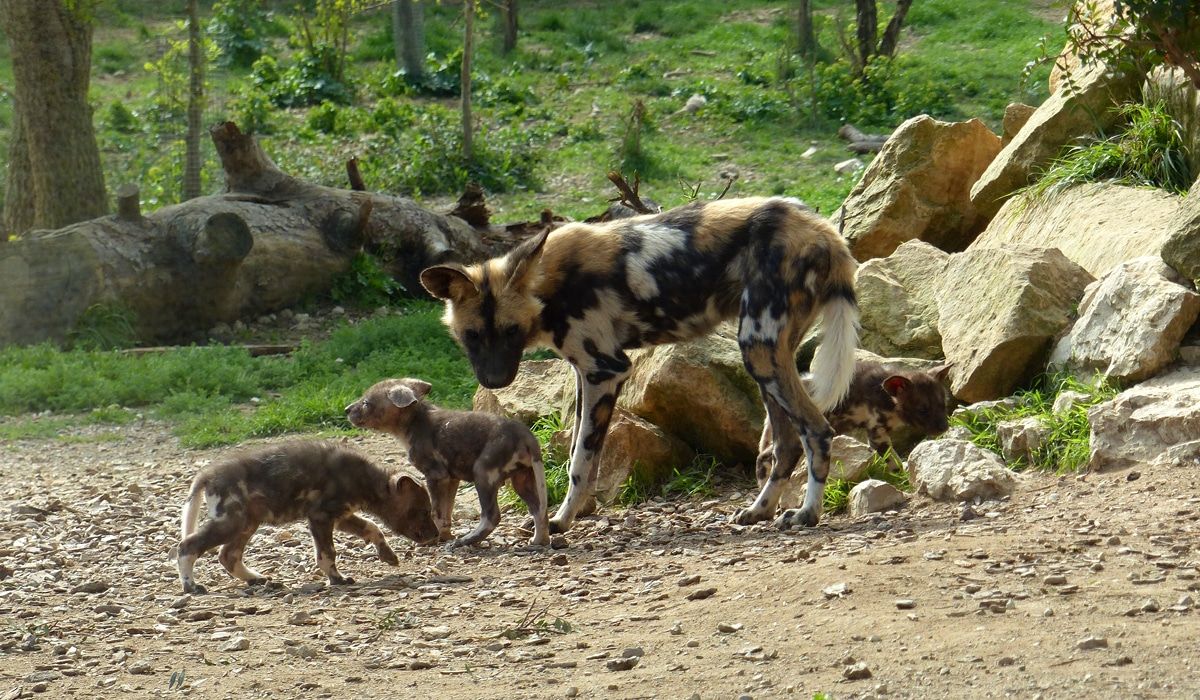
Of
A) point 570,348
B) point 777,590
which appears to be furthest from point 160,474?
point 777,590

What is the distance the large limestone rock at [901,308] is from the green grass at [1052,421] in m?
0.99

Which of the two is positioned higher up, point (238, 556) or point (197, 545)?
point (197, 545)

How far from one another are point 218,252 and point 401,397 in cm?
603

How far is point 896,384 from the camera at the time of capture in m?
Result: 7.52

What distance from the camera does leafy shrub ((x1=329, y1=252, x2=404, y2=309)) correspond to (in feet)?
45.3

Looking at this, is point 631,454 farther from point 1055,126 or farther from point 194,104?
point 194,104

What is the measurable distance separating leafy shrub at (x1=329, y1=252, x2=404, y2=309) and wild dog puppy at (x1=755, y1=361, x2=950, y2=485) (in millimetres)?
6906

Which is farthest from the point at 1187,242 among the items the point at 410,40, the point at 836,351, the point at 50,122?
the point at 410,40

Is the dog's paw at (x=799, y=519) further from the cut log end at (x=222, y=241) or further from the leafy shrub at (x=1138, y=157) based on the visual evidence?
the cut log end at (x=222, y=241)

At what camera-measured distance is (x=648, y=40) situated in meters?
24.0

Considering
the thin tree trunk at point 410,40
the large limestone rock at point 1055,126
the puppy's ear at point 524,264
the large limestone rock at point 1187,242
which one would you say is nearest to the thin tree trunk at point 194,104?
the thin tree trunk at point 410,40

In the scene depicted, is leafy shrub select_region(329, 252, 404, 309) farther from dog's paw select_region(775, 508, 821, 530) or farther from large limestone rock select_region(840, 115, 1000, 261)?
dog's paw select_region(775, 508, 821, 530)

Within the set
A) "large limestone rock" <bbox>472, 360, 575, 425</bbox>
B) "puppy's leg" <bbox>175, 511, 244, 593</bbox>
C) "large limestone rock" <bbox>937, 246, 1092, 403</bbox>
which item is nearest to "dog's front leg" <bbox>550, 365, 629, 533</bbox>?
"large limestone rock" <bbox>472, 360, 575, 425</bbox>

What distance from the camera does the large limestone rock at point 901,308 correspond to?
28.0 feet
